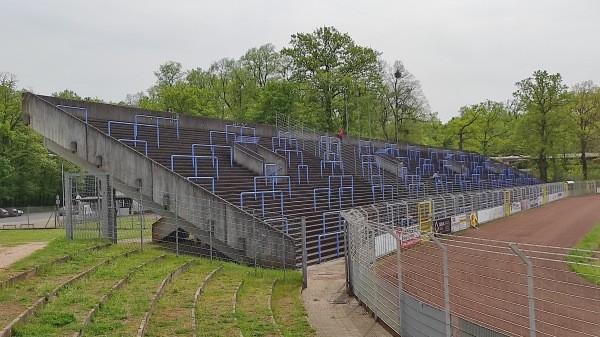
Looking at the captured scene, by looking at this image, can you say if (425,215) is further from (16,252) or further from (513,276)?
(16,252)

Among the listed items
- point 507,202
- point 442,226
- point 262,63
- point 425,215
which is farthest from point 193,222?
point 262,63

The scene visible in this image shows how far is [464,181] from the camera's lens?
42250mm

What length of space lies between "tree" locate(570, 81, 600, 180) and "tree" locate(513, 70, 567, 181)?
3.18 meters

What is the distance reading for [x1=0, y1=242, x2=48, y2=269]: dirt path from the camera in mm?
11125

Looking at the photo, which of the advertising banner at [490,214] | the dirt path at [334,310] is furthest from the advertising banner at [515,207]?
the dirt path at [334,310]

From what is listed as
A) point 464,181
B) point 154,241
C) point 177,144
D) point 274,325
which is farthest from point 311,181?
point 464,181

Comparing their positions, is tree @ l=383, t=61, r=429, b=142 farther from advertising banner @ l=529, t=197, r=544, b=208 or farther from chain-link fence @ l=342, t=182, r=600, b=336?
chain-link fence @ l=342, t=182, r=600, b=336

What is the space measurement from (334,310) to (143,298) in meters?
3.91

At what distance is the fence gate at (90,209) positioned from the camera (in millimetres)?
15570

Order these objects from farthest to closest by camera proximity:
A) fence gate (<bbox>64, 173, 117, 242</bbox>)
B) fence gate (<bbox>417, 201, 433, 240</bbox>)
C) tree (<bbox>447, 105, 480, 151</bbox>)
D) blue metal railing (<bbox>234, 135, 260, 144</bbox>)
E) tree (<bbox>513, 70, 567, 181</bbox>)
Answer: tree (<bbox>447, 105, 480, 151</bbox>) → tree (<bbox>513, 70, 567, 181</bbox>) → blue metal railing (<bbox>234, 135, 260, 144</bbox>) → fence gate (<bbox>417, 201, 433, 240</bbox>) → fence gate (<bbox>64, 173, 117, 242</bbox>)

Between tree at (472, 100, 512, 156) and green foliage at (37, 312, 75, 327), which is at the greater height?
tree at (472, 100, 512, 156)

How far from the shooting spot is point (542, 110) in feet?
197

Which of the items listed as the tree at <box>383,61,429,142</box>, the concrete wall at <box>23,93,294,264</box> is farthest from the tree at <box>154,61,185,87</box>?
the concrete wall at <box>23,93,294,264</box>

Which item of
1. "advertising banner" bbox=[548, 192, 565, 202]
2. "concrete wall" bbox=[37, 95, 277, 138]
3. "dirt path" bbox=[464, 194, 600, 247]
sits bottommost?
"dirt path" bbox=[464, 194, 600, 247]
